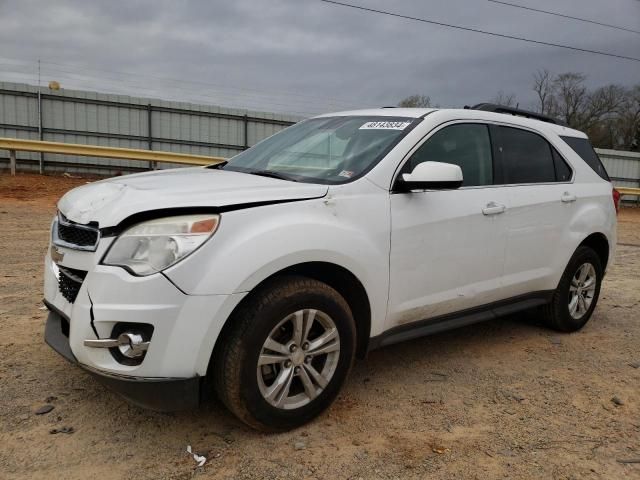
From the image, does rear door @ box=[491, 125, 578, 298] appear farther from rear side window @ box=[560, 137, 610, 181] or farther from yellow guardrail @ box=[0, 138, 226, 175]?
yellow guardrail @ box=[0, 138, 226, 175]

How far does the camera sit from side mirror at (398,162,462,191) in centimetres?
309

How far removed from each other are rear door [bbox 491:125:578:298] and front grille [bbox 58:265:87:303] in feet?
8.95

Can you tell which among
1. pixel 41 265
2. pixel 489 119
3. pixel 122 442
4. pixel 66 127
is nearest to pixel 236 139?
pixel 66 127

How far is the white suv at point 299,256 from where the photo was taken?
2.43m

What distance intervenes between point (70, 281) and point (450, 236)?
2.17 metres

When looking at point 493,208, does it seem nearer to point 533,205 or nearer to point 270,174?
point 533,205

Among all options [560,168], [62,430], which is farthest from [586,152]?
[62,430]

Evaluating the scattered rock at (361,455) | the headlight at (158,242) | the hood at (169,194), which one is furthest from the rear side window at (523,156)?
the headlight at (158,242)

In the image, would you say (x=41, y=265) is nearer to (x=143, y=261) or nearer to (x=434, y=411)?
(x=143, y=261)

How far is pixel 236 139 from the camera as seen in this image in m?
18.5

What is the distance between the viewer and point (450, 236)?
134 inches

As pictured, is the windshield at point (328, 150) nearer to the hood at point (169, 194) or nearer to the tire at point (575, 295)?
the hood at point (169, 194)

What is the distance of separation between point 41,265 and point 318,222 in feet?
14.7

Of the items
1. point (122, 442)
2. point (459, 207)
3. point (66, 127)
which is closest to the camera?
point (122, 442)
